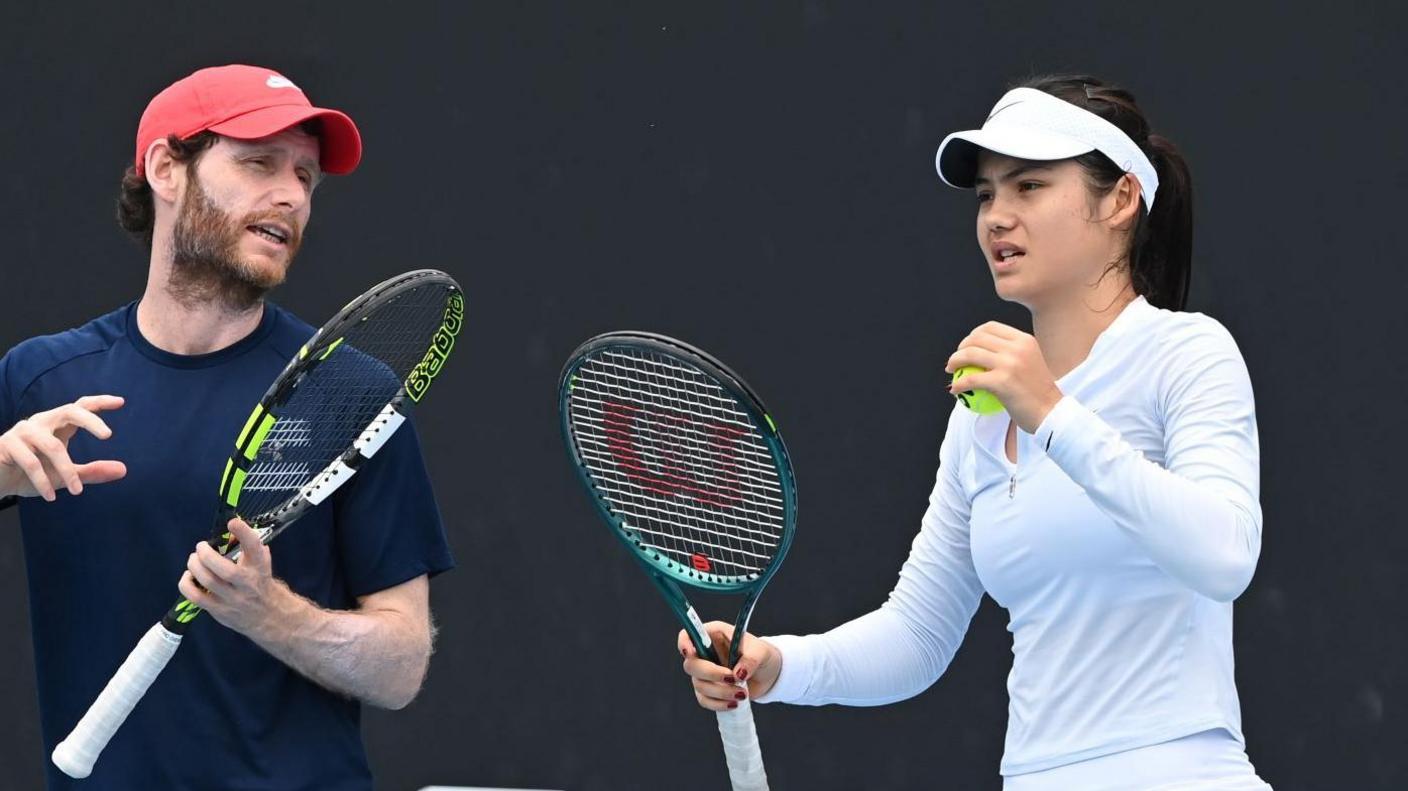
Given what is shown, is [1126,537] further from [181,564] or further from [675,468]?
[181,564]

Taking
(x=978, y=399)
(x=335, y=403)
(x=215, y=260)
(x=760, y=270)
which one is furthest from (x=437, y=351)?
(x=760, y=270)

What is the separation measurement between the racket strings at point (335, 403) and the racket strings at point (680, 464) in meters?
0.21

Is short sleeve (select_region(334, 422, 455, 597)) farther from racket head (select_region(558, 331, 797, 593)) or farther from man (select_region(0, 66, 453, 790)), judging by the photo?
racket head (select_region(558, 331, 797, 593))

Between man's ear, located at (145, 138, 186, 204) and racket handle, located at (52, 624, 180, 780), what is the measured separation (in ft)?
1.73

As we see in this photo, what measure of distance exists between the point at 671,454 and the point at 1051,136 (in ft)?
1.70

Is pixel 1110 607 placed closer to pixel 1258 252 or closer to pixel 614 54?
pixel 1258 252

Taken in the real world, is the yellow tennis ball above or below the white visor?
below

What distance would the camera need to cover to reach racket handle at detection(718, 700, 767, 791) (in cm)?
196

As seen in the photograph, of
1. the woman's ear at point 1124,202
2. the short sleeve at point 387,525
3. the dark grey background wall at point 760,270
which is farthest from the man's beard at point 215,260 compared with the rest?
the dark grey background wall at point 760,270

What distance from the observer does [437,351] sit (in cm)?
211

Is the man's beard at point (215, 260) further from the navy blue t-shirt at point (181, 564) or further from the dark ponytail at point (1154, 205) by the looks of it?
the dark ponytail at point (1154, 205)

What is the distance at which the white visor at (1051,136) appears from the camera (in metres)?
1.86

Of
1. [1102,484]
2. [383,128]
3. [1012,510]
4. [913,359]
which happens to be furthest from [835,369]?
[1102,484]

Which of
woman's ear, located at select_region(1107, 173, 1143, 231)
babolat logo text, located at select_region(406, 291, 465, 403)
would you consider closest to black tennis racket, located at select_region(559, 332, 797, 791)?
babolat logo text, located at select_region(406, 291, 465, 403)
